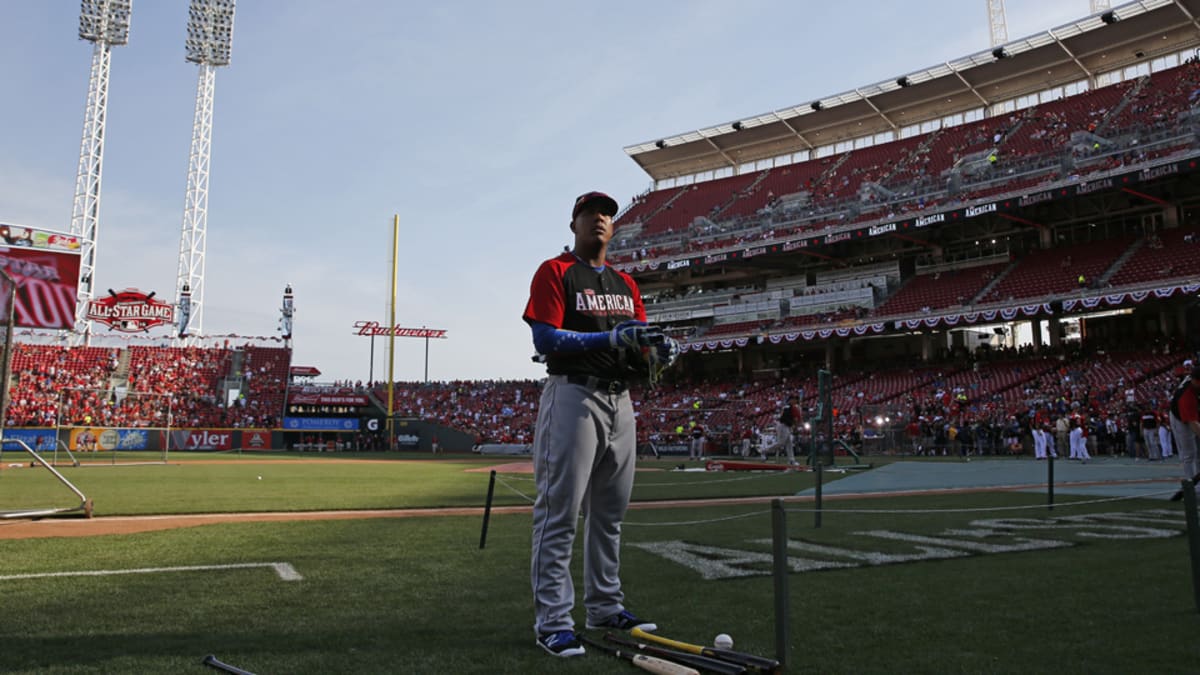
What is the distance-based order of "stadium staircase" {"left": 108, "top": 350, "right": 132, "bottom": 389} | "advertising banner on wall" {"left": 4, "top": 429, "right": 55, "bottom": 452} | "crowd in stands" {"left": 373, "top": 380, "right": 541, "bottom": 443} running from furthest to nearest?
"crowd in stands" {"left": 373, "top": 380, "right": 541, "bottom": 443} < "stadium staircase" {"left": 108, "top": 350, "right": 132, "bottom": 389} < "advertising banner on wall" {"left": 4, "top": 429, "right": 55, "bottom": 452}

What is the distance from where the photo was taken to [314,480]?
1758 centimetres

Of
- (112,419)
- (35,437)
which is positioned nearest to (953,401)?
(35,437)

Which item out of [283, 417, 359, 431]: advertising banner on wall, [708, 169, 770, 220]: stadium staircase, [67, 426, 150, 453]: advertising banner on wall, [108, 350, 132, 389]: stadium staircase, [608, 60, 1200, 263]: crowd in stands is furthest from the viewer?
[708, 169, 770, 220]: stadium staircase

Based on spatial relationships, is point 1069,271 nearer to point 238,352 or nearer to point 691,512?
point 691,512

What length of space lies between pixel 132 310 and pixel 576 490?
57804 mm

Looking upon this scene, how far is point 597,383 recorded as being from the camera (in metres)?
3.98

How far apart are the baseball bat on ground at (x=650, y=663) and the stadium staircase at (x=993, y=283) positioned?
3733 centimetres

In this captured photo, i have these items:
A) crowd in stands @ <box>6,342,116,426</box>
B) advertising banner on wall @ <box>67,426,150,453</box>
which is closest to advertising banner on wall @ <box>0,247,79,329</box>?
advertising banner on wall @ <box>67,426,150,453</box>

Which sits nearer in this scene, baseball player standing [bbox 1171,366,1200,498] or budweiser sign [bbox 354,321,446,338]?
baseball player standing [bbox 1171,366,1200,498]

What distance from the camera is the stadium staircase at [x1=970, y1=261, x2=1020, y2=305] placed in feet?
120

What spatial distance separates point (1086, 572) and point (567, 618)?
397 cm

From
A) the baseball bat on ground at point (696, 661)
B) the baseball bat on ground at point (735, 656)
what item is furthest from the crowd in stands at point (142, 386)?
the baseball bat on ground at point (735, 656)

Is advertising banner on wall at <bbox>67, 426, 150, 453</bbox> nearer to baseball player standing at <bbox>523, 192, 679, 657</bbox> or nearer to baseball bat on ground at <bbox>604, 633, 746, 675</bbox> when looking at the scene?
baseball player standing at <bbox>523, 192, 679, 657</bbox>

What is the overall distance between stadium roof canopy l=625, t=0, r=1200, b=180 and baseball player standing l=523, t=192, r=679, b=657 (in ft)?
161
